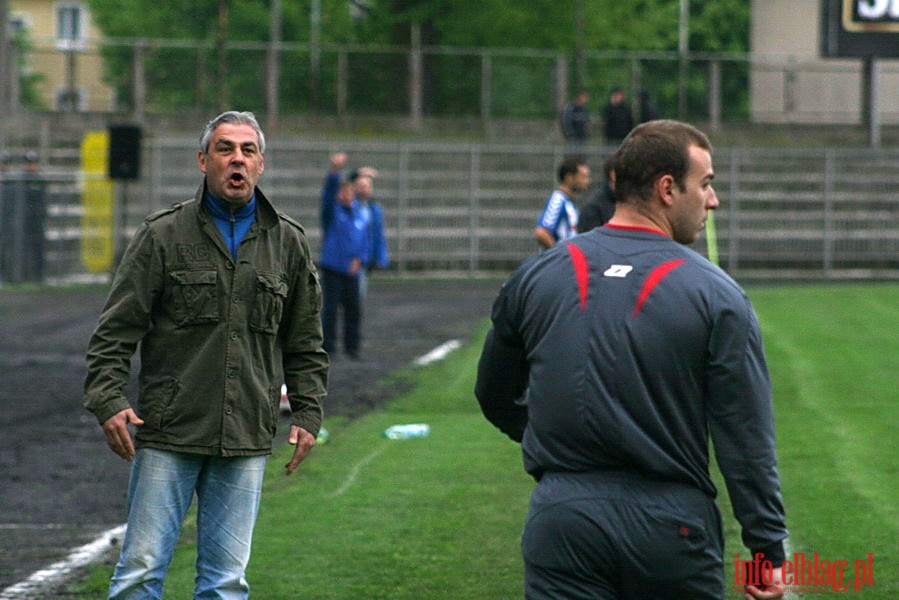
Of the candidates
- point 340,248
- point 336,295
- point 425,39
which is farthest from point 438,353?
point 425,39

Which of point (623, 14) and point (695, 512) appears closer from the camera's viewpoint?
point (695, 512)

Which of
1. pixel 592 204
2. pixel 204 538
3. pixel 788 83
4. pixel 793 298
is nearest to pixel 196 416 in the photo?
pixel 204 538

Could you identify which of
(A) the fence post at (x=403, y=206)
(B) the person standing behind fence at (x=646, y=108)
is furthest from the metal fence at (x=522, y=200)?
(B) the person standing behind fence at (x=646, y=108)

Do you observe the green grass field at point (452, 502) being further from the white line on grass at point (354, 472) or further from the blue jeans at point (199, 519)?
the blue jeans at point (199, 519)

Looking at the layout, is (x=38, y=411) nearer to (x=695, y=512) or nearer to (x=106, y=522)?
(x=106, y=522)

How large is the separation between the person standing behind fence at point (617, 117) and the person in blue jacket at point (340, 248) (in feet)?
60.4

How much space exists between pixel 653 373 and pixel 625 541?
40cm

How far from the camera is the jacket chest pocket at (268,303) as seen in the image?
18.2 feet

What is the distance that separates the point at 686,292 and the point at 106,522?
229 inches

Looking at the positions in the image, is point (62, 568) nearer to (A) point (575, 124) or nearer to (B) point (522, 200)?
(A) point (575, 124)

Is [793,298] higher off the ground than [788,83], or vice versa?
[788,83]

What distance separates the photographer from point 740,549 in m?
8.41

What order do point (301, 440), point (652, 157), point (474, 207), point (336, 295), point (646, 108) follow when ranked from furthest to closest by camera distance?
point (474, 207) → point (646, 108) → point (336, 295) → point (301, 440) → point (652, 157)

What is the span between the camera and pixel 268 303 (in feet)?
18.3
